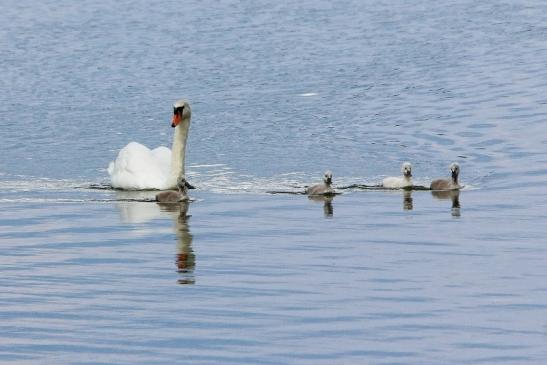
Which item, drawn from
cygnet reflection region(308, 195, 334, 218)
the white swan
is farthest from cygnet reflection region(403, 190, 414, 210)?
the white swan

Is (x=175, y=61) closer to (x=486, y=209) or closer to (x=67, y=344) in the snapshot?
(x=486, y=209)

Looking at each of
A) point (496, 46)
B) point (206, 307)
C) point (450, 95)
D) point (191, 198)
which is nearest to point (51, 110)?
point (450, 95)

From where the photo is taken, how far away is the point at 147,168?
86.6ft

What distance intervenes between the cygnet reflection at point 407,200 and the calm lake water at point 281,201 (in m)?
0.06

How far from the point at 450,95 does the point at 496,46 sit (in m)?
9.53

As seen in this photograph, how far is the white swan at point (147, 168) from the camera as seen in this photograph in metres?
25.8

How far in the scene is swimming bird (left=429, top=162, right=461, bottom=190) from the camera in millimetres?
24469

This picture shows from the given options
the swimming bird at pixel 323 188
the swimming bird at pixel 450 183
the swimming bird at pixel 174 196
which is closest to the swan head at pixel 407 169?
the swimming bird at pixel 450 183

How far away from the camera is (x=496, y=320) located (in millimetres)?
14648

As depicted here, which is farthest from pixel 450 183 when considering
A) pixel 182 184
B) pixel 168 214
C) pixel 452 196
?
pixel 168 214

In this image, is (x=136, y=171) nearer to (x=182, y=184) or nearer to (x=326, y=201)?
(x=182, y=184)

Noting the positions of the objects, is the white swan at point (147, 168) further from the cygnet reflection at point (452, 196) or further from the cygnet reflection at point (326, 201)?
the cygnet reflection at point (452, 196)

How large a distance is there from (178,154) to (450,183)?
4875 millimetres

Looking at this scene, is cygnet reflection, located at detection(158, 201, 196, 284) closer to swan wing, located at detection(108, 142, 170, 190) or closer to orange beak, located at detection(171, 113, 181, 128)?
swan wing, located at detection(108, 142, 170, 190)
